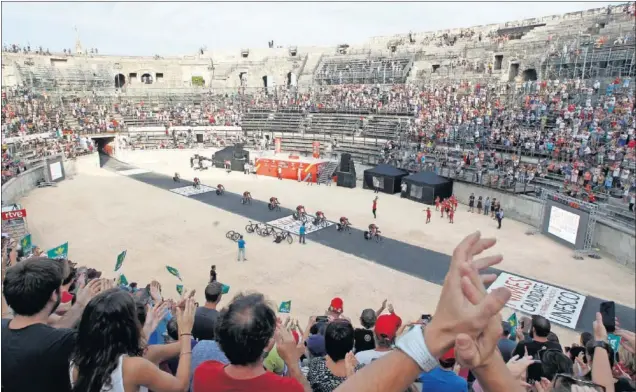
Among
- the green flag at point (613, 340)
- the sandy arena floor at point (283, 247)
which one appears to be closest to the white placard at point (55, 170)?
the sandy arena floor at point (283, 247)

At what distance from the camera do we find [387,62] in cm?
5331

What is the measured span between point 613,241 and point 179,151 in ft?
136

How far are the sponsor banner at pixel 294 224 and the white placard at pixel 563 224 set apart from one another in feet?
37.6

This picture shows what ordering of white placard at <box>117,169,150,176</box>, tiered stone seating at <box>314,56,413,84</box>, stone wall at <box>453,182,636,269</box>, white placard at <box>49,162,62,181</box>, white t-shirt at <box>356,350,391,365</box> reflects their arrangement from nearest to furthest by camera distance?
1. white t-shirt at <box>356,350,391,365</box>
2. stone wall at <box>453,182,636,269</box>
3. white placard at <box>49,162,62,181</box>
4. white placard at <box>117,169,150,176</box>
5. tiered stone seating at <box>314,56,413,84</box>

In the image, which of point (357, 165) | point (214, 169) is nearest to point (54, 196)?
point (214, 169)

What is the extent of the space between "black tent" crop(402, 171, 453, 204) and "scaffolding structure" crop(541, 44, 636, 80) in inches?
636

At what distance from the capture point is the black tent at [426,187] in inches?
1141

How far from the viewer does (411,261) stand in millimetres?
19297

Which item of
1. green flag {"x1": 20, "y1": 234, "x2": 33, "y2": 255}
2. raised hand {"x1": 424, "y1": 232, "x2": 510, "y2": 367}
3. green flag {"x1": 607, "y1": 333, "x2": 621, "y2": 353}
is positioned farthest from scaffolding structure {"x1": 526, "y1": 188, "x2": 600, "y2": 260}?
green flag {"x1": 20, "y1": 234, "x2": 33, "y2": 255}

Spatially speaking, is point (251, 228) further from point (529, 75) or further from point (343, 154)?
point (529, 75)

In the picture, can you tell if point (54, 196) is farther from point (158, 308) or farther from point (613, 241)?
point (613, 241)

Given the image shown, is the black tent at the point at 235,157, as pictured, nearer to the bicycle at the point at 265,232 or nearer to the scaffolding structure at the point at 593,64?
the bicycle at the point at 265,232

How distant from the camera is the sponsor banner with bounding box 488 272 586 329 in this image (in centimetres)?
1453

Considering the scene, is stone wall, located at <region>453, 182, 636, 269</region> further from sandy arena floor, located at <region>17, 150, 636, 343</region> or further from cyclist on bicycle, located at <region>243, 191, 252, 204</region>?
cyclist on bicycle, located at <region>243, 191, 252, 204</region>
